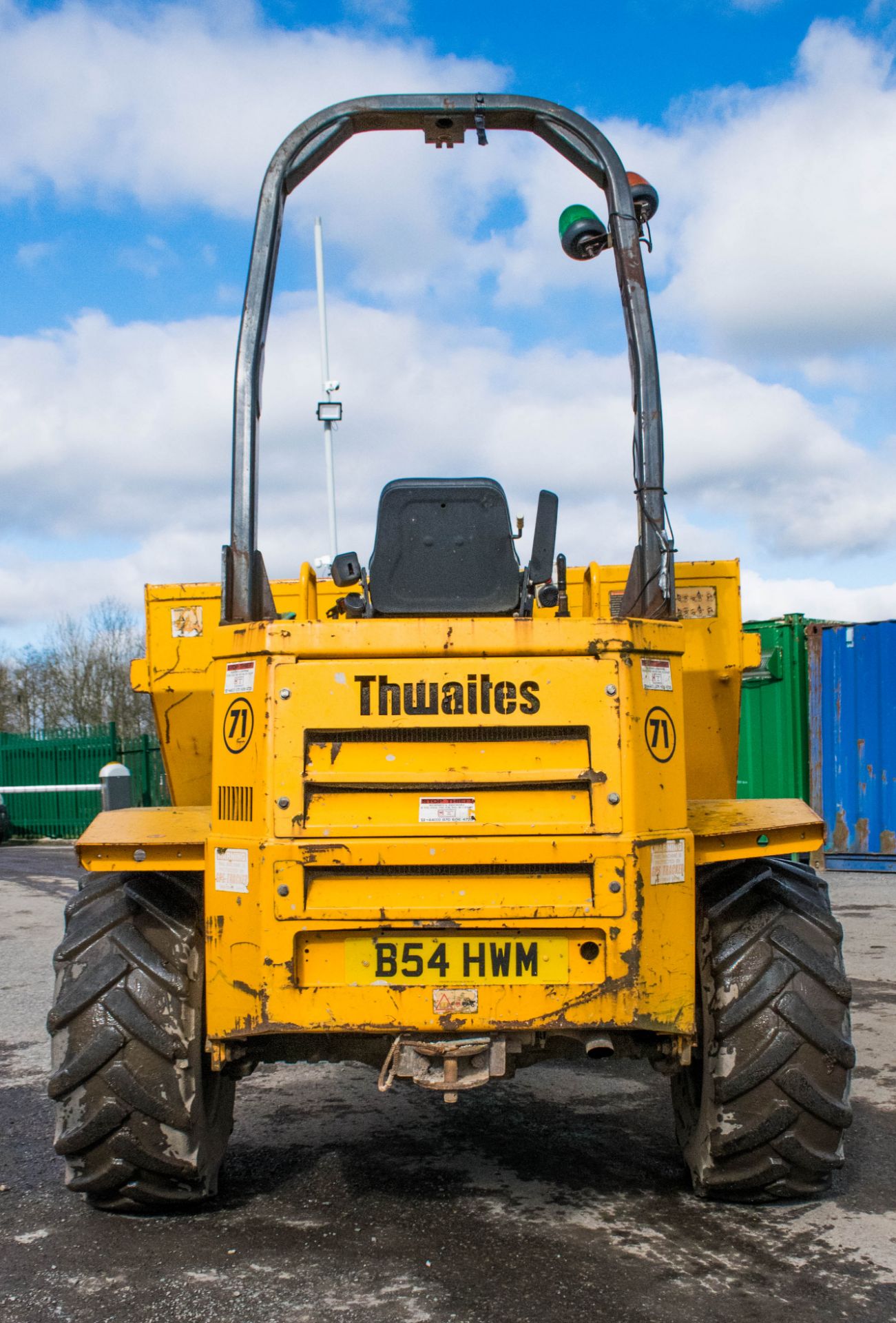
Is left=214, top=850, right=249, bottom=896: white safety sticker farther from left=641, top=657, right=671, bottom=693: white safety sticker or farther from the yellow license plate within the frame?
left=641, top=657, right=671, bottom=693: white safety sticker

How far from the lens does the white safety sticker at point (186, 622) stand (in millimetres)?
5688

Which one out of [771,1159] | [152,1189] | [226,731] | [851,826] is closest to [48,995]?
[152,1189]

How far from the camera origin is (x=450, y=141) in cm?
477

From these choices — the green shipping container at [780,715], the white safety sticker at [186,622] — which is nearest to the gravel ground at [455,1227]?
the white safety sticker at [186,622]

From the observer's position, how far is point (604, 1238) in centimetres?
391

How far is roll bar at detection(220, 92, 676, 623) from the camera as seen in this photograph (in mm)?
4211

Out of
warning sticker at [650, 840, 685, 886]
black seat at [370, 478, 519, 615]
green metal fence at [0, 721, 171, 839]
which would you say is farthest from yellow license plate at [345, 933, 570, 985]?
green metal fence at [0, 721, 171, 839]

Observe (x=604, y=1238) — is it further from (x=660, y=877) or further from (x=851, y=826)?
(x=851, y=826)

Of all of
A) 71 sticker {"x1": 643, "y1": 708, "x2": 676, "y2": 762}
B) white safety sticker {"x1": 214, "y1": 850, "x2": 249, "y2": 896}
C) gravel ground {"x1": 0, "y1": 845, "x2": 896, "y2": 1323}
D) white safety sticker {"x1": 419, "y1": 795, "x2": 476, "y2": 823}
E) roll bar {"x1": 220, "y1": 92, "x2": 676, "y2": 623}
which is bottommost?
gravel ground {"x1": 0, "y1": 845, "x2": 896, "y2": 1323}

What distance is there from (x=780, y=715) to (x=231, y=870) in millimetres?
11418

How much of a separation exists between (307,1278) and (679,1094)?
155 cm

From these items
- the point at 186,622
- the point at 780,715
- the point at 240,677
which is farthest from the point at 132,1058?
the point at 780,715

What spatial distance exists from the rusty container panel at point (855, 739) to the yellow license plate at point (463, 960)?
10.2 m

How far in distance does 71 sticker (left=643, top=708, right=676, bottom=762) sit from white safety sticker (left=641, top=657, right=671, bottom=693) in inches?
3.0
